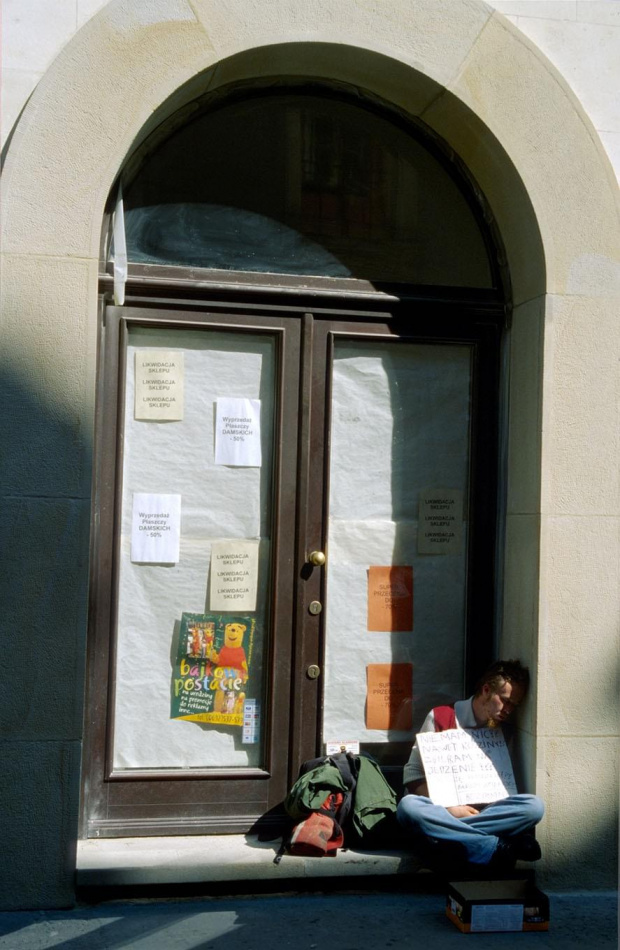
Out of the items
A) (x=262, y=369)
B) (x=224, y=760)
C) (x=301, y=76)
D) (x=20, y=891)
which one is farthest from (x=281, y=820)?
(x=301, y=76)

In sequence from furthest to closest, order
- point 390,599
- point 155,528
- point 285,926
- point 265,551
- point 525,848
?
point 390,599
point 265,551
point 155,528
point 525,848
point 285,926

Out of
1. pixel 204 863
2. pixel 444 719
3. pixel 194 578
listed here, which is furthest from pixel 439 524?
pixel 204 863

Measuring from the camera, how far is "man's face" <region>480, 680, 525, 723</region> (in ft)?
15.6

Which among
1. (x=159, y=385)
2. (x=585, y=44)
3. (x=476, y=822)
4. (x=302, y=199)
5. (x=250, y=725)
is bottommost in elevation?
(x=476, y=822)

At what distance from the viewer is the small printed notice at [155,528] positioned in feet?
16.2

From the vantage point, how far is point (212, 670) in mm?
5000

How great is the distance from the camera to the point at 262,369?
5090 mm

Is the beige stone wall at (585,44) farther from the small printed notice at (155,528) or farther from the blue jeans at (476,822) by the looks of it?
the blue jeans at (476,822)

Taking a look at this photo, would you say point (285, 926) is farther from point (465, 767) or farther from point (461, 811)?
point (465, 767)

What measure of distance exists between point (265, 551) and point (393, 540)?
0.65 m

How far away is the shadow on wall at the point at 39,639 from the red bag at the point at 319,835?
99 cm

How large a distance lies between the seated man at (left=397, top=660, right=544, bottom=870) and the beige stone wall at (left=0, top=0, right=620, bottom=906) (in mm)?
156

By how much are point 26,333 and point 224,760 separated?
222cm

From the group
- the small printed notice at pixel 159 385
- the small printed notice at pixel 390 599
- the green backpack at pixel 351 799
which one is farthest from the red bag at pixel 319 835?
the small printed notice at pixel 159 385
